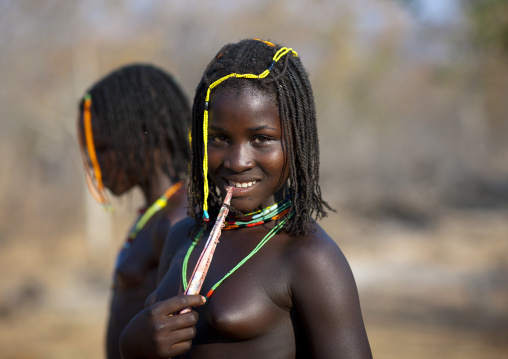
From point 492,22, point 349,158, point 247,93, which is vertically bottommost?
point 349,158

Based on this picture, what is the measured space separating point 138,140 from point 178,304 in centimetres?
148

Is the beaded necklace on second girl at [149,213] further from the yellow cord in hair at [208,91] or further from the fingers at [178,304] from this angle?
the fingers at [178,304]

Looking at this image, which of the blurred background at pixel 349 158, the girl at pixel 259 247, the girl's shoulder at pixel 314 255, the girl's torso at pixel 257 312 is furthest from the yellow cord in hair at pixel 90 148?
the blurred background at pixel 349 158

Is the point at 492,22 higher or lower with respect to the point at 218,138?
higher

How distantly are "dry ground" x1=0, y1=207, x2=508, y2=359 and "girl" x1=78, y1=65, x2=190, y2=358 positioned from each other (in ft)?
18.3

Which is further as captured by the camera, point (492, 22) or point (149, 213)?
point (492, 22)

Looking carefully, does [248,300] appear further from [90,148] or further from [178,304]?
[90,148]

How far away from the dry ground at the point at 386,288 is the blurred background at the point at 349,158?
0.04 meters

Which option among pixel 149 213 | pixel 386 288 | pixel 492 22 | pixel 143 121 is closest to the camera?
pixel 149 213

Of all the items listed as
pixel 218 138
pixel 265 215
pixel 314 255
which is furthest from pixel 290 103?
pixel 314 255

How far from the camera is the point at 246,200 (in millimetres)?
1942

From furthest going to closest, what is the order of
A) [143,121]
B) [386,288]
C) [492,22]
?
1. [386,288]
2. [492,22]
3. [143,121]

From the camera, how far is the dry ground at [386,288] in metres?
8.48

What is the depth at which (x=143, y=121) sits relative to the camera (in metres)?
3.09
